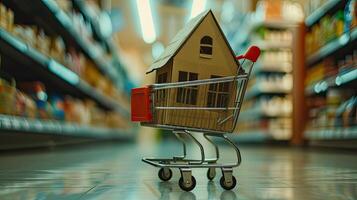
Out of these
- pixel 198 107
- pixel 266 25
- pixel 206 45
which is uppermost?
pixel 266 25

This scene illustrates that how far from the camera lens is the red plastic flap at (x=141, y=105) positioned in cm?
151

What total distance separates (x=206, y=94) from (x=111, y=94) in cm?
709

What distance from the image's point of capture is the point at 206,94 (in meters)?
1.55

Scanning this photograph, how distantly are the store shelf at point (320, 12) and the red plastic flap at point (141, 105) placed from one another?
375 centimetres

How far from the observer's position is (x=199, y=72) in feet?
5.15

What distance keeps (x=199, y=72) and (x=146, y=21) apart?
11841 millimetres

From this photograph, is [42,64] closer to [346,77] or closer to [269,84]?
[346,77]

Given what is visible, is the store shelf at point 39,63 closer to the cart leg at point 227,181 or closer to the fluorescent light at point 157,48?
the cart leg at point 227,181

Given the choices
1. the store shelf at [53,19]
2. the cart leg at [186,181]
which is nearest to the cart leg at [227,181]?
the cart leg at [186,181]

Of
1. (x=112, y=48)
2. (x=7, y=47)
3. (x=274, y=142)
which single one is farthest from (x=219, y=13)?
(x=7, y=47)

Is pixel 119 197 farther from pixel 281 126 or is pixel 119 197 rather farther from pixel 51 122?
pixel 281 126

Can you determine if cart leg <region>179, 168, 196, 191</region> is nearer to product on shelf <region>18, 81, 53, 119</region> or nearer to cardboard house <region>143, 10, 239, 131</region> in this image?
cardboard house <region>143, 10, 239, 131</region>

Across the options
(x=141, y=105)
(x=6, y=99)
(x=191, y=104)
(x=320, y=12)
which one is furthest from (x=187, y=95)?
(x=320, y=12)

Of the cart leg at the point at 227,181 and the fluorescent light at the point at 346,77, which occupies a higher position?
the fluorescent light at the point at 346,77
